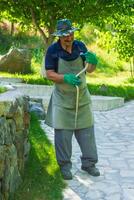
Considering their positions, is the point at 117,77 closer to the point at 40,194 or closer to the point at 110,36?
the point at 110,36

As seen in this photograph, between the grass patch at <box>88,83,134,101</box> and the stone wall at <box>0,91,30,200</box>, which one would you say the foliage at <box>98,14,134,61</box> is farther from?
the stone wall at <box>0,91,30,200</box>

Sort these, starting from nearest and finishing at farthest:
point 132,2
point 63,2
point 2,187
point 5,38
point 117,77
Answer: point 2,187
point 63,2
point 132,2
point 117,77
point 5,38

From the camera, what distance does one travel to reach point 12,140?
5.60m

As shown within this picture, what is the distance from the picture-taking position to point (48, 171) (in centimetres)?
666

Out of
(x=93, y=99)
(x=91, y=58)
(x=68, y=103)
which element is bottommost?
(x=93, y=99)

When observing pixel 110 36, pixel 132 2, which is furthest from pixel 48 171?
pixel 110 36

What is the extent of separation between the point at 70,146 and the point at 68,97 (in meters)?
0.60

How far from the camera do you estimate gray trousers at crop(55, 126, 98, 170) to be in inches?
253

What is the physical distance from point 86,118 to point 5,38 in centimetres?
2134

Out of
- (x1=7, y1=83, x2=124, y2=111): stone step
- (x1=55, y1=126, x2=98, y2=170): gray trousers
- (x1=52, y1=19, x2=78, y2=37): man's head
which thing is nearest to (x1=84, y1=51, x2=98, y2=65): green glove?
(x1=52, y1=19, x2=78, y2=37): man's head

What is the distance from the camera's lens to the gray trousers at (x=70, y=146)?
641cm

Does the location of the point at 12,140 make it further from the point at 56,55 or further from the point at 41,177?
the point at 56,55

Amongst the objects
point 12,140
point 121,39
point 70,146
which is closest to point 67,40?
point 70,146

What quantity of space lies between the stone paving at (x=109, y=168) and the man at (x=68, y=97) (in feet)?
0.83
